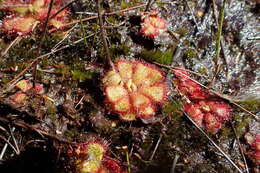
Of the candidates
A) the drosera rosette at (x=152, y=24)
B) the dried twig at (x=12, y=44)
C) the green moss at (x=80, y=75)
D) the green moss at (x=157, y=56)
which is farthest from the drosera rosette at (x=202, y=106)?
the dried twig at (x=12, y=44)

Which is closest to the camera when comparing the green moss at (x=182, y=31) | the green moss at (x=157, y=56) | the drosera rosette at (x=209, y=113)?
the drosera rosette at (x=209, y=113)

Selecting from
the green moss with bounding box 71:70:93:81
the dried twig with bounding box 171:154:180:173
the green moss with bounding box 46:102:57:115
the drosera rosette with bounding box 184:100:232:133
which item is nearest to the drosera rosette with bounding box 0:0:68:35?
the green moss with bounding box 71:70:93:81

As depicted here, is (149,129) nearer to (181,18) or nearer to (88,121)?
(88,121)

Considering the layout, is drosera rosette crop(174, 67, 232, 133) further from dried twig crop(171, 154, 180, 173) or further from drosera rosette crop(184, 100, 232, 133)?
dried twig crop(171, 154, 180, 173)

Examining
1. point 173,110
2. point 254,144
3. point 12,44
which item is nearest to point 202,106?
point 173,110

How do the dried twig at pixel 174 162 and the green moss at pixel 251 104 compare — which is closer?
the dried twig at pixel 174 162

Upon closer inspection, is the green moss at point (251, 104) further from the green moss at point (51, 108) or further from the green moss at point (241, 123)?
the green moss at point (51, 108)
